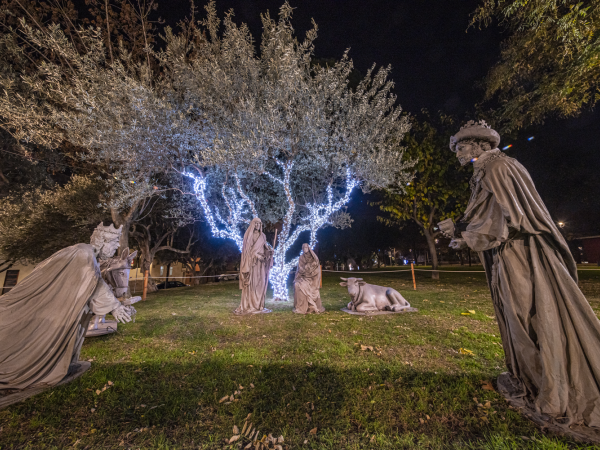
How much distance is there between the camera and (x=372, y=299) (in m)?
8.02

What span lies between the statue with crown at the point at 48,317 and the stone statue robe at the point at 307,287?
5.67 metres

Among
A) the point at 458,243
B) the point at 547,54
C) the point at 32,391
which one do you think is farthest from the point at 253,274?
the point at 547,54

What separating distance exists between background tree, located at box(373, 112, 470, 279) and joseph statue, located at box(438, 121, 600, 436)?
1467 cm

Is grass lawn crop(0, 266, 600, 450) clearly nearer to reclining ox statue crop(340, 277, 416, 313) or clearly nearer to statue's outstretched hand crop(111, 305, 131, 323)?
statue's outstretched hand crop(111, 305, 131, 323)

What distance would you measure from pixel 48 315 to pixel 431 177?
19.1 meters

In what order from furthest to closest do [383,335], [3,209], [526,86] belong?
[3,209], [526,86], [383,335]

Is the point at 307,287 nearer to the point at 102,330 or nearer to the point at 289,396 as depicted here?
the point at 102,330

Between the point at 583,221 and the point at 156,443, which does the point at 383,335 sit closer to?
the point at 156,443

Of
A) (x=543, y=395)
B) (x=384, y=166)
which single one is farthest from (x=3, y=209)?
(x=543, y=395)

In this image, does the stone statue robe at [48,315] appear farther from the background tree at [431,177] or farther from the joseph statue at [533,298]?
the background tree at [431,177]

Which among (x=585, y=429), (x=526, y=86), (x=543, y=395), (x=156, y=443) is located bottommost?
(x=156, y=443)

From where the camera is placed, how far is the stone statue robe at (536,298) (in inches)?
87.7

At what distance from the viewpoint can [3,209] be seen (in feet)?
45.6

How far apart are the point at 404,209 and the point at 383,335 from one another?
1432 centimetres
